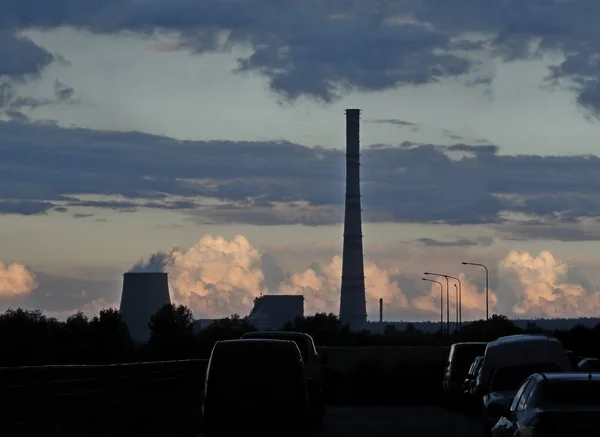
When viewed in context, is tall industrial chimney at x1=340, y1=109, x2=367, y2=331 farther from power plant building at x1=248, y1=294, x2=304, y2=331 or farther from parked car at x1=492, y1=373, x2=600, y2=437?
parked car at x1=492, y1=373, x2=600, y2=437

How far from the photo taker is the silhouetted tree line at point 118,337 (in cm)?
10800

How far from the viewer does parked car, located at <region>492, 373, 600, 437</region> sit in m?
12.6

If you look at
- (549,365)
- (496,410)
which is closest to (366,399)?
(549,365)

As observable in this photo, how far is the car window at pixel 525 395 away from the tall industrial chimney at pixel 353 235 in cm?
11813

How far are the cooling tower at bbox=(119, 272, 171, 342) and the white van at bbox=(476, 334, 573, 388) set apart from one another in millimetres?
102278

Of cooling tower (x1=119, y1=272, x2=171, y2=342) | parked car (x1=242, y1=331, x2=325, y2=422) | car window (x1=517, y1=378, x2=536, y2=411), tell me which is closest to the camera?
car window (x1=517, y1=378, x2=536, y2=411)

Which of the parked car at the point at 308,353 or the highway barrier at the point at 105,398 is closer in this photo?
the highway barrier at the point at 105,398

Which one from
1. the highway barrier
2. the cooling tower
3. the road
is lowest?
the road

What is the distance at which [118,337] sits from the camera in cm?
12256

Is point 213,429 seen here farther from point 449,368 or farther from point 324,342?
point 324,342

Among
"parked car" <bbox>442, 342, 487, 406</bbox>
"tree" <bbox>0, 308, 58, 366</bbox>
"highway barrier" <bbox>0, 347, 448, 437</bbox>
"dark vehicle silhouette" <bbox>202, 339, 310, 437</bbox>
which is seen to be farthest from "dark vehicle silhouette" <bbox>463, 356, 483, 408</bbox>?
"tree" <bbox>0, 308, 58, 366</bbox>

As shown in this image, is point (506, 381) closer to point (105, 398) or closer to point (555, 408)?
point (105, 398)

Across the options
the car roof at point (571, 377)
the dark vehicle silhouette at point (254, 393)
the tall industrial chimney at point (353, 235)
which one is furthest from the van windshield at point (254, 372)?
the tall industrial chimney at point (353, 235)

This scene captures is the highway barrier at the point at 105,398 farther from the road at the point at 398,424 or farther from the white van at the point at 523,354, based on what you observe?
the white van at the point at 523,354
